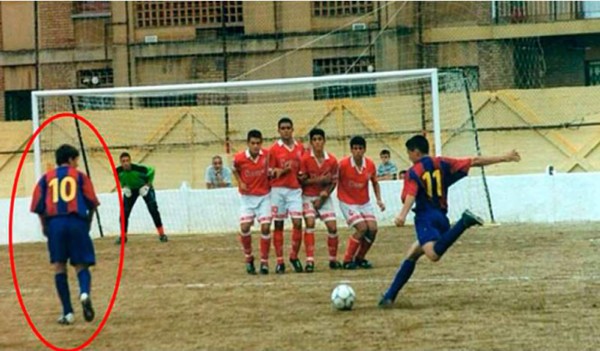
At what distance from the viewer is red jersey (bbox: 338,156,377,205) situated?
18.1 m

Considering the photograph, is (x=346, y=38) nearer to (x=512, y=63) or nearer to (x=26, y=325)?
(x=512, y=63)

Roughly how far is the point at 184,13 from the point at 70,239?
25300 mm

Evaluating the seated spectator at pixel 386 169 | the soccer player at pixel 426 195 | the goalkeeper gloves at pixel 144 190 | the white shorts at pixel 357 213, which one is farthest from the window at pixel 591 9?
the soccer player at pixel 426 195

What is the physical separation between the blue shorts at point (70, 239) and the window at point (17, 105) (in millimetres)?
25884

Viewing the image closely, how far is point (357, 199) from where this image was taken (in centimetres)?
1808

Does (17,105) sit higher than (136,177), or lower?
higher

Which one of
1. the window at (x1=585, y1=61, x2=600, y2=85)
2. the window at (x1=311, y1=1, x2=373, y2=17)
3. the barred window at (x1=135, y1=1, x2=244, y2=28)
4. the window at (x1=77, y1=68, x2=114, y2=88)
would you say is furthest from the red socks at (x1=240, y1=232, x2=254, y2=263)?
the window at (x1=585, y1=61, x2=600, y2=85)

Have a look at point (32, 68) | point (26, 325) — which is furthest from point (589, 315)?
point (32, 68)

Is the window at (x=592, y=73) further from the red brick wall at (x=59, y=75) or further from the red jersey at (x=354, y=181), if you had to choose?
the red jersey at (x=354, y=181)

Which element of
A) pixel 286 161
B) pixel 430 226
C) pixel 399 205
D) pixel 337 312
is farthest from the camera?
pixel 399 205

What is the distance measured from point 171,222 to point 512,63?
489 inches

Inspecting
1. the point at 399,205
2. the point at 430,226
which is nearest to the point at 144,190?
the point at 399,205

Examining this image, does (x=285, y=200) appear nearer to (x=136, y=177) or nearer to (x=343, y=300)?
(x=343, y=300)

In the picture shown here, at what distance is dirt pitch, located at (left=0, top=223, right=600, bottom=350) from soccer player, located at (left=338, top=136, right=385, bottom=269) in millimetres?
398
